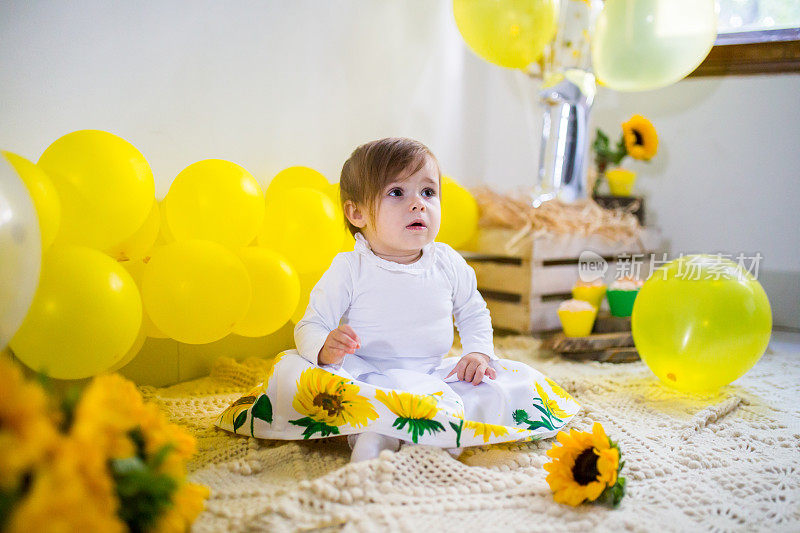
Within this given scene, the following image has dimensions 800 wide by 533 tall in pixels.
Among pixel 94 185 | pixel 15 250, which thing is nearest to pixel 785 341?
pixel 94 185

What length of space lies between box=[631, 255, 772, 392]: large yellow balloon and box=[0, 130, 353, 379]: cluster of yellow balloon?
2.46 ft

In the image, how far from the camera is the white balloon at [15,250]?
81cm

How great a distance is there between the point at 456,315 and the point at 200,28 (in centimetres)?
93

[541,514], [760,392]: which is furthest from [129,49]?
[760,392]

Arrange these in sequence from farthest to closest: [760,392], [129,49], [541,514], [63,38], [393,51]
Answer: [393,51] < [760,392] < [129,49] < [63,38] < [541,514]

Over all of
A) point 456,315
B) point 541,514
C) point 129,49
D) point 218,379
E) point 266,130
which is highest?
point 129,49

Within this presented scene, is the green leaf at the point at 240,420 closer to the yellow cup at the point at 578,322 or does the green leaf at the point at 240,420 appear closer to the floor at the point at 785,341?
the yellow cup at the point at 578,322

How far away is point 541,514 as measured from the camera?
0.88 meters

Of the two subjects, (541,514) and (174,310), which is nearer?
(541,514)

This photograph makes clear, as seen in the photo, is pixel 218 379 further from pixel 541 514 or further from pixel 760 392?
pixel 760 392

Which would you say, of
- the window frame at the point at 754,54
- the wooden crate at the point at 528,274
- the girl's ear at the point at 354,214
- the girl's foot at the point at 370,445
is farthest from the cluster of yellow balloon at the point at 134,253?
the window frame at the point at 754,54

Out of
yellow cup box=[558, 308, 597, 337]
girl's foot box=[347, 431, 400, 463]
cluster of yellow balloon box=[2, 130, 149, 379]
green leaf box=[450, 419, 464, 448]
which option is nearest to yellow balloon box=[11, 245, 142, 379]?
cluster of yellow balloon box=[2, 130, 149, 379]

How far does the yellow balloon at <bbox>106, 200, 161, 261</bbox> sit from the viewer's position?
49.9 inches

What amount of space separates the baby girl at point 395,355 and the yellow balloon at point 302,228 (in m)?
0.18
